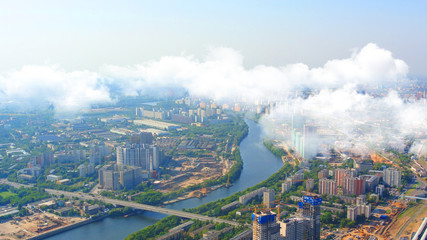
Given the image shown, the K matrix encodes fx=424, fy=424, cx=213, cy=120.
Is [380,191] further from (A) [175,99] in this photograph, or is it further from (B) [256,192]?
(A) [175,99]

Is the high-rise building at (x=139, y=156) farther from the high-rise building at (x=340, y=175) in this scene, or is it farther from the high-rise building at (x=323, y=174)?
the high-rise building at (x=340, y=175)

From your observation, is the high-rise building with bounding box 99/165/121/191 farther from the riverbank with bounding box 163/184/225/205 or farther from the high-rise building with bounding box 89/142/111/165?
the high-rise building with bounding box 89/142/111/165

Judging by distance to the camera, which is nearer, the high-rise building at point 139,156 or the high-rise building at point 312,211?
the high-rise building at point 312,211

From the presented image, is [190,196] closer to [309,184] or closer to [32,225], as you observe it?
[309,184]

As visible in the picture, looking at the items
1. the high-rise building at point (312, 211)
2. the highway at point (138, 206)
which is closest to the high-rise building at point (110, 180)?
the highway at point (138, 206)

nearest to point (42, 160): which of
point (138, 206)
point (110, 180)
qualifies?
point (110, 180)

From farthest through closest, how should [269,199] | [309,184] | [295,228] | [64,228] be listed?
[309,184] → [269,199] → [64,228] → [295,228]
